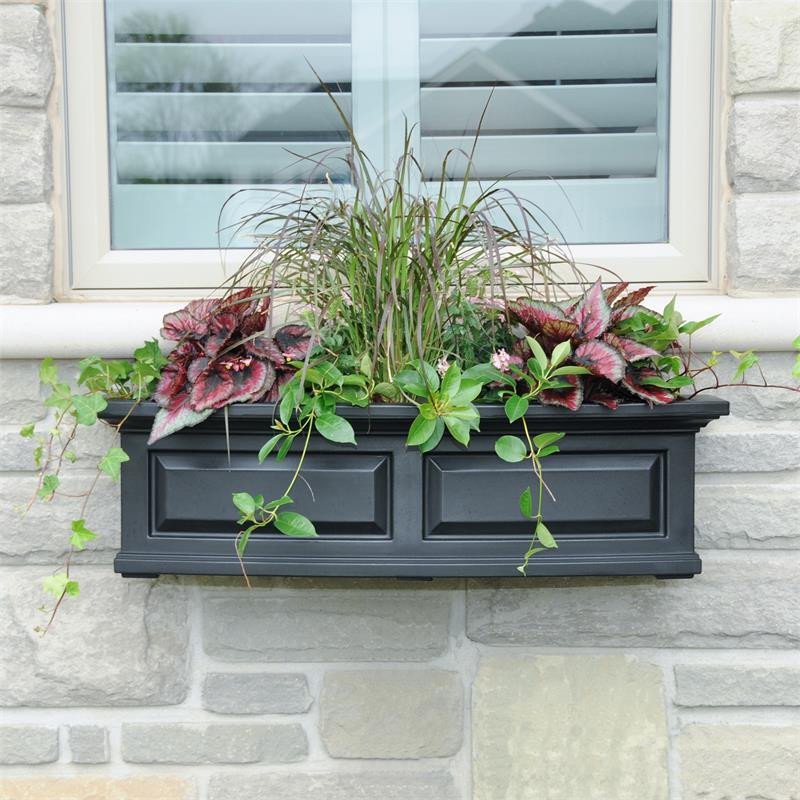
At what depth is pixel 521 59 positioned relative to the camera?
61.6 inches

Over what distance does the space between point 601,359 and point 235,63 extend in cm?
94

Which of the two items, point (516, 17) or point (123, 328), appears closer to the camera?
point (123, 328)

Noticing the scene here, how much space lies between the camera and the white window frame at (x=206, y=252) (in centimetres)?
149

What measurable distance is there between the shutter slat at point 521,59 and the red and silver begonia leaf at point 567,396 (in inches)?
27.8

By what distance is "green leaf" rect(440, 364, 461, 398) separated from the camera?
112 cm

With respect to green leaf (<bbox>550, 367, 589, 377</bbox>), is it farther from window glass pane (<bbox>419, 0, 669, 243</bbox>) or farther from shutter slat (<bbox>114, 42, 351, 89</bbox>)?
shutter slat (<bbox>114, 42, 351, 89</bbox>)

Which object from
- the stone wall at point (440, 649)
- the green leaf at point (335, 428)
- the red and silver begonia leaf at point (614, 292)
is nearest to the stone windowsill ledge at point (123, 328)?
the stone wall at point (440, 649)

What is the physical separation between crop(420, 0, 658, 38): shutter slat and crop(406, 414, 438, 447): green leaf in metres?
0.84

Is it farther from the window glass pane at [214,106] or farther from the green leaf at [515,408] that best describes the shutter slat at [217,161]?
the green leaf at [515,408]

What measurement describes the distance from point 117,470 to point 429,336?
507mm

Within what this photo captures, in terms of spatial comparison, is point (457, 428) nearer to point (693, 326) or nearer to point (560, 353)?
point (560, 353)

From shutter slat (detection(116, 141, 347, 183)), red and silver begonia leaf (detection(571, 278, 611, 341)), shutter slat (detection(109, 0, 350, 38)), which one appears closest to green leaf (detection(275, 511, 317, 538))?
red and silver begonia leaf (detection(571, 278, 611, 341))

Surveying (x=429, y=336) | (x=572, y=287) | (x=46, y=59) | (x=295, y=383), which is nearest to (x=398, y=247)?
(x=429, y=336)

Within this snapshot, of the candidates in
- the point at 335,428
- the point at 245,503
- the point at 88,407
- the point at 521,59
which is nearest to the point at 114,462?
the point at 88,407
